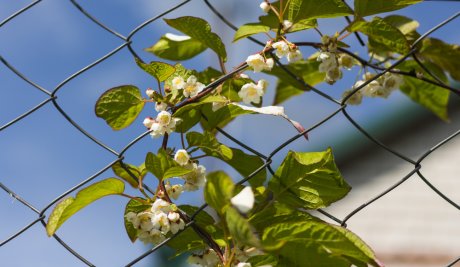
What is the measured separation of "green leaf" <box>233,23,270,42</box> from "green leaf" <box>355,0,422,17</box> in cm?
12

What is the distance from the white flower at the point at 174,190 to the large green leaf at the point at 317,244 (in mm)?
162

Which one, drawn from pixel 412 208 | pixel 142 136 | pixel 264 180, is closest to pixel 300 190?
pixel 264 180

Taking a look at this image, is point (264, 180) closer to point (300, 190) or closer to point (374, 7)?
point (300, 190)

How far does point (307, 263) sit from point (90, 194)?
0.28 meters

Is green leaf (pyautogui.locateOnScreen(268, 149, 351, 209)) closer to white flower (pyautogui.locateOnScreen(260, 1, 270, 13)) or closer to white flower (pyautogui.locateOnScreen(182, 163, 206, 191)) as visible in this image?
white flower (pyautogui.locateOnScreen(182, 163, 206, 191))

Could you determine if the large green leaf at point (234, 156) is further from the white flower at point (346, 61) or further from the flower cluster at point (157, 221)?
the white flower at point (346, 61)

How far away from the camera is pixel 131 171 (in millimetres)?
1107

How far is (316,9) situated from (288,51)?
0.22 feet

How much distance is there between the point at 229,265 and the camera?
3.17 ft

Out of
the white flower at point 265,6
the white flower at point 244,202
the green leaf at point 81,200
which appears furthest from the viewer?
the white flower at point 265,6

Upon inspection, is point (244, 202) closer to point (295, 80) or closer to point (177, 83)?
point (177, 83)

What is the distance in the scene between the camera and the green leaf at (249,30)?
1.09 m

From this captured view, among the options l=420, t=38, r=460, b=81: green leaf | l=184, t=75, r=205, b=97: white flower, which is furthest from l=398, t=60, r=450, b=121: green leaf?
l=184, t=75, r=205, b=97: white flower

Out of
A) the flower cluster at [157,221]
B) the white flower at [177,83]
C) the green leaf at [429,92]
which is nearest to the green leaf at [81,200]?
the flower cluster at [157,221]
